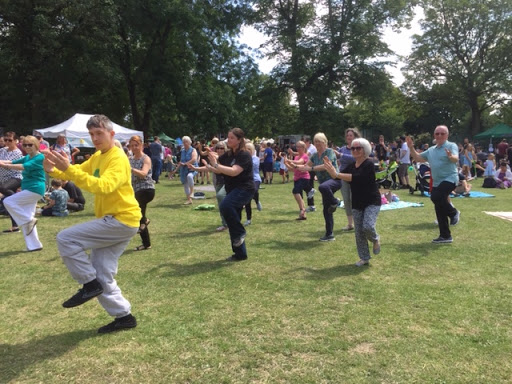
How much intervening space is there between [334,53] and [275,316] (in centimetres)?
3328

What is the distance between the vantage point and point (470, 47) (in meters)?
42.0

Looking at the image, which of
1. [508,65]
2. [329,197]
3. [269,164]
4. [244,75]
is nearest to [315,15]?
[244,75]

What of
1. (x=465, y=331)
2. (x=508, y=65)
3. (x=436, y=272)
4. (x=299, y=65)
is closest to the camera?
(x=465, y=331)

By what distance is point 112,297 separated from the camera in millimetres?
3756

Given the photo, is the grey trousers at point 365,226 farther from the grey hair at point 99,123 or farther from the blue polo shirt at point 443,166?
the grey hair at point 99,123

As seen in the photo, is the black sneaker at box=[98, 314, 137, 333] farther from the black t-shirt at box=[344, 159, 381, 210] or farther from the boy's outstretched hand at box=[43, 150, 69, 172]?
the black t-shirt at box=[344, 159, 381, 210]

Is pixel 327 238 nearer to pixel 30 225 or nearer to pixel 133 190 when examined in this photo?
pixel 133 190

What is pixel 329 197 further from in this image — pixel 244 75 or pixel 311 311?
pixel 244 75

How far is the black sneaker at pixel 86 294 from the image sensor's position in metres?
3.57

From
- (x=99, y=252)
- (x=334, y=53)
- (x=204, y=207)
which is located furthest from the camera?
(x=334, y=53)

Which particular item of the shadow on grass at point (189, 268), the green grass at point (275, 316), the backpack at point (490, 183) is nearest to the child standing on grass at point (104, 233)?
the green grass at point (275, 316)

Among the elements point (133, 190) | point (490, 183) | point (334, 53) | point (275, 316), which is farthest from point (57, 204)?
point (334, 53)

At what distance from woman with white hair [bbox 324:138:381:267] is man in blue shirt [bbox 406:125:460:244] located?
2066 millimetres

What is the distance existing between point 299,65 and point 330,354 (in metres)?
33.7
